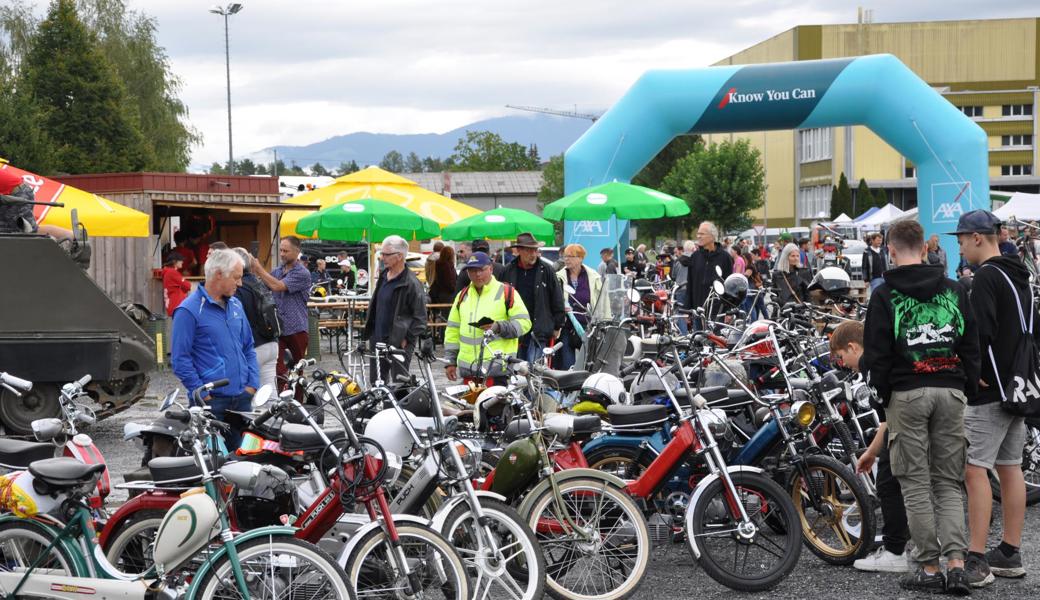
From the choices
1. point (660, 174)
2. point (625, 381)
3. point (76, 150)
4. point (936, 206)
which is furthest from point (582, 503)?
point (660, 174)

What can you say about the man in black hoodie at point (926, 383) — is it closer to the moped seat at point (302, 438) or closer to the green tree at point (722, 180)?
the moped seat at point (302, 438)

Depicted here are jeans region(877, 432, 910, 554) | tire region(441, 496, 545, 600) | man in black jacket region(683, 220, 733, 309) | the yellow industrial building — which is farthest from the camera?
the yellow industrial building

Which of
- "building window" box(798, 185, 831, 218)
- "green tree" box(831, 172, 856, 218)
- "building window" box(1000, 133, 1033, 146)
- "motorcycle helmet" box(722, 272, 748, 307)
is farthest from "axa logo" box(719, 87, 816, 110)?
"building window" box(1000, 133, 1033, 146)

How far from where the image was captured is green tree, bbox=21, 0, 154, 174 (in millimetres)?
39312

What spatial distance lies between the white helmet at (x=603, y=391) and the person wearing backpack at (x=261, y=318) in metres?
3.13

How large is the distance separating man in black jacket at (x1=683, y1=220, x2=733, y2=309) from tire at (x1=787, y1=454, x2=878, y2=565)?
7439mm

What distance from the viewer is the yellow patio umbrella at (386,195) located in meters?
20.8

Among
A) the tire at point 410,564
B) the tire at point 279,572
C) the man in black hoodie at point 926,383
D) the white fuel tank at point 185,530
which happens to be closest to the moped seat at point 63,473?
the white fuel tank at point 185,530

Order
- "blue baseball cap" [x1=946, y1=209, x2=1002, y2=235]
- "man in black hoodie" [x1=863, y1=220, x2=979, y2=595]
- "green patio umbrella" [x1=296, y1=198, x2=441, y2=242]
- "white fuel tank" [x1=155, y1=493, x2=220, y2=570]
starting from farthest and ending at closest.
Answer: "green patio umbrella" [x1=296, y1=198, x2=441, y2=242]
"blue baseball cap" [x1=946, y1=209, x2=1002, y2=235]
"man in black hoodie" [x1=863, y1=220, x2=979, y2=595]
"white fuel tank" [x1=155, y1=493, x2=220, y2=570]

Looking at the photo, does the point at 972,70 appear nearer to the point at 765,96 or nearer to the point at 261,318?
the point at 765,96

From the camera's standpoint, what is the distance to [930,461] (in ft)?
19.9

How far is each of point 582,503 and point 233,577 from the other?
181 cm

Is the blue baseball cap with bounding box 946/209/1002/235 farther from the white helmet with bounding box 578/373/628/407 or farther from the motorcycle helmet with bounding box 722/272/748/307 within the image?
the motorcycle helmet with bounding box 722/272/748/307

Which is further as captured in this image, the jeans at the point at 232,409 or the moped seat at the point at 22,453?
the jeans at the point at 232,409
